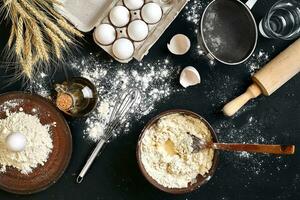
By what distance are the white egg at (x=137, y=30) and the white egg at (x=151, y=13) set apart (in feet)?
0.06

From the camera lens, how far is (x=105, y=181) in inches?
66.1

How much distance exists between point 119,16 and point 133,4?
0.06 meters

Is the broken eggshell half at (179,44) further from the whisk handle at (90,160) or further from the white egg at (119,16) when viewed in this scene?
the whisk handle at (90,160)

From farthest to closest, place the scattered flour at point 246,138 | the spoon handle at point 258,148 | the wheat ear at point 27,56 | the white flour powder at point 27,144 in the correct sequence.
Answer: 1. the scattered flour at point 246,138
2. the white flour powder at point 27,144
3. the wheat ear at point 27,56
4. the spoon handle at point 258,148

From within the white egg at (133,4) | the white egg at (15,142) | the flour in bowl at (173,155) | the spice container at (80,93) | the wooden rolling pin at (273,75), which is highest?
the wooden rolling pin at (273,75)

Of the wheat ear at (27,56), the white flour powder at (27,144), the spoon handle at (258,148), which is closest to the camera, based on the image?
the spoon handle at (258,148)

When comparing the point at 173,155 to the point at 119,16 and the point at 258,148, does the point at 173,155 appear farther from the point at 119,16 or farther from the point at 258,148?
the point at 119,16

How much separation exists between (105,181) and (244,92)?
1.73ft

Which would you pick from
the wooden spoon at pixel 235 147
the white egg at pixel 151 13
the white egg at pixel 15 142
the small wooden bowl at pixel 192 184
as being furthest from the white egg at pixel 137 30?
the white egg at pixel 15 142

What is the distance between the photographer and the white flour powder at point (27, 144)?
1.59m

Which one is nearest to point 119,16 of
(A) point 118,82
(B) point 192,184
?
(A) point 118,82

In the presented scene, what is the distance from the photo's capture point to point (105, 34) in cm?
158

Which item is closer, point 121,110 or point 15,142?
point 15,142

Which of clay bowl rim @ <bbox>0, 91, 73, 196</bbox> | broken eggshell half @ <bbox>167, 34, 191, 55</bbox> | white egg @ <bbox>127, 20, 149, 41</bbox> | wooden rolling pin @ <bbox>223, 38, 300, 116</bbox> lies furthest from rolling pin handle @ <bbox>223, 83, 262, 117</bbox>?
clay bowl rim @ <bbox>0, 91, 73, 196</bbox>
